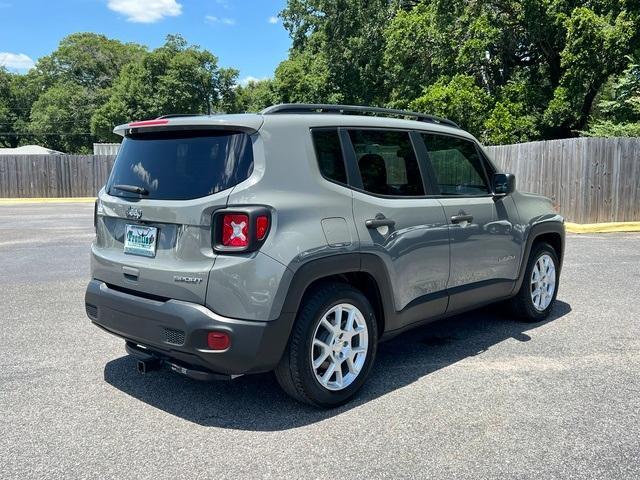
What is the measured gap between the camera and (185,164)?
3.53 meters

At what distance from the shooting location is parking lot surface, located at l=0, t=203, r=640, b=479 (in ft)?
9.91

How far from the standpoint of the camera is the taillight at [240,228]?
3211 mm

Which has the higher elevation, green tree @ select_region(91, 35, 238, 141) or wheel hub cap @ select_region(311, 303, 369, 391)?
green tree @ select_region(91, 35, 238, 141)

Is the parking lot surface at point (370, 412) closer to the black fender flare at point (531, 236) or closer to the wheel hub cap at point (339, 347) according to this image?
the wheel hub cap at point (339, 347)

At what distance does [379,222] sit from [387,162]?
0.55 metres

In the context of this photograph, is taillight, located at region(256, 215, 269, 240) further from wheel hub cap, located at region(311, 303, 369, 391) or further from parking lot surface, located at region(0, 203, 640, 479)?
parking lot surface, located at region(0, 203, 640, 479)

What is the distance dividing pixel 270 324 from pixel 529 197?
130 inches

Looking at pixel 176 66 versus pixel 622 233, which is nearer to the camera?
pixel 622 233

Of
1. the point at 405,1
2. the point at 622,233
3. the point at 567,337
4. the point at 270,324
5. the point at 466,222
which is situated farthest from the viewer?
the point at 405,1

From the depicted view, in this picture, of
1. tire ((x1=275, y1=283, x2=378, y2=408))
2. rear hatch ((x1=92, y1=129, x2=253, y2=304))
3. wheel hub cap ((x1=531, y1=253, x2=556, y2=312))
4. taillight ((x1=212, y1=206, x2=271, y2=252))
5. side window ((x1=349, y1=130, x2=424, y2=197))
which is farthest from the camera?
wheel hub cap ((x1=531, y1=253, x2=556, y2=312))

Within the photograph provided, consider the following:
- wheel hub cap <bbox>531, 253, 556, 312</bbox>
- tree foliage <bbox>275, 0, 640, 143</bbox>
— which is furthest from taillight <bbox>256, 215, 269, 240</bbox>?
tree foliage <bbox>275, 0, 640, 143</bbox>

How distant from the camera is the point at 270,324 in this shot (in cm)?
328

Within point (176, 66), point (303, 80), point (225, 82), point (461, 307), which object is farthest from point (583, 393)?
point (225, 82)

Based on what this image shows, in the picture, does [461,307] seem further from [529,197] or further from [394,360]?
[529,197]
